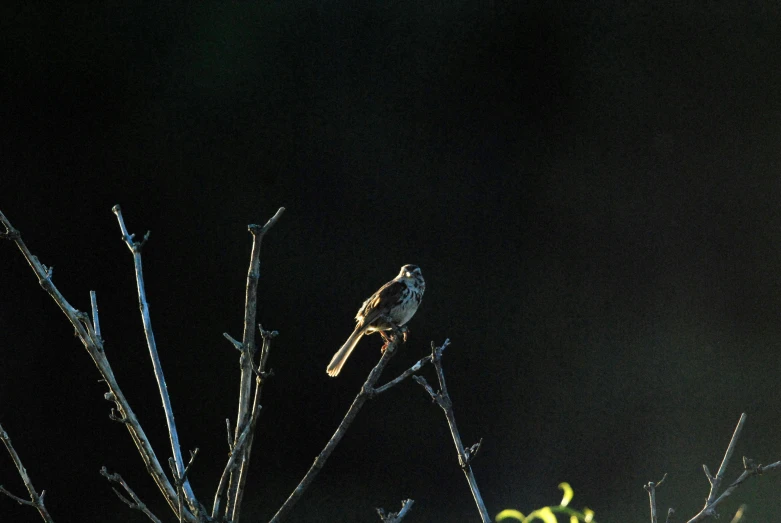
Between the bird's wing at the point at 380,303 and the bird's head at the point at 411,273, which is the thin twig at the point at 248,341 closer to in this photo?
the bird's wing at the point at 380,303

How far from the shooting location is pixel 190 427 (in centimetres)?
341

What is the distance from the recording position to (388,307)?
2.45 meters

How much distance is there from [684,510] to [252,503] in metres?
1.77

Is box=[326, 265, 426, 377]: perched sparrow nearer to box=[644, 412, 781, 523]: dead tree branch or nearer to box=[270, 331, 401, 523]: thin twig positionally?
box=[270, 331, 401, 523]: thin twig

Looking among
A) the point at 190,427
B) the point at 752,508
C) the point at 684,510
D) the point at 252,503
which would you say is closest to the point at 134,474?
the point at 190,427

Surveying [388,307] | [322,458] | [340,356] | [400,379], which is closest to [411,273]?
[388,307]

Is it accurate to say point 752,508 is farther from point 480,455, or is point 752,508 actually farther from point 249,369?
point 249,369

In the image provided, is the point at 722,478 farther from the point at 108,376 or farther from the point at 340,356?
the point at 340,356

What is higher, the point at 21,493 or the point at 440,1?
the point at 440,1

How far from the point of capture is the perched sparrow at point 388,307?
2377 millimetres

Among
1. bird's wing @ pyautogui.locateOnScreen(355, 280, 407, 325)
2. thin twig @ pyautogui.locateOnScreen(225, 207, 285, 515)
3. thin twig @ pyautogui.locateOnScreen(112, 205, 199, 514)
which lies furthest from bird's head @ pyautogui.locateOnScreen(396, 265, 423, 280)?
thin twig @ pyautogui.locateOnScreen(225, 207, 285, 515)

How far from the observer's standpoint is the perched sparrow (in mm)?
2377

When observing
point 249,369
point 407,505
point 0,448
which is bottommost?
point 0,448

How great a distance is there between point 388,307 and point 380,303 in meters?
0.03
